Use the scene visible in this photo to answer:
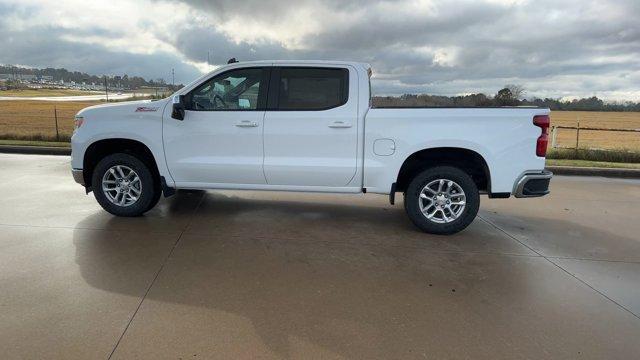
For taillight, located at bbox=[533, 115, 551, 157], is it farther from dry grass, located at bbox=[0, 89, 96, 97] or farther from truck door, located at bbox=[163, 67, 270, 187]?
dry grass, located at bbox=[0, 89, 96, 97]

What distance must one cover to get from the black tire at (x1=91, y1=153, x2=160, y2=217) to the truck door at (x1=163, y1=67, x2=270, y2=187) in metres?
0.38

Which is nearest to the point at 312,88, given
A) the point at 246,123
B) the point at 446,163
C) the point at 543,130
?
the point at 246,123

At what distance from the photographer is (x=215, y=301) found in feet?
11.0

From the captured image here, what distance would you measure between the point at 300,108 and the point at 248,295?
2.45 meters

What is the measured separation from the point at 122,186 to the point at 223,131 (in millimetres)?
1519

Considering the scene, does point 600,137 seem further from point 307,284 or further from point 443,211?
point 307,284

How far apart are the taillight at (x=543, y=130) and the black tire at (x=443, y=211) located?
79cm

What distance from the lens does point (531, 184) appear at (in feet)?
16.1

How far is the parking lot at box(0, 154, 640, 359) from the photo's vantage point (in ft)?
9.35

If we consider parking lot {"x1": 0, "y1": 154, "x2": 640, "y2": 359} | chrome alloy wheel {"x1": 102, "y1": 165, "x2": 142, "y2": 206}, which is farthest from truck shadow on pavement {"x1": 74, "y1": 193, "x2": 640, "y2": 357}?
chrome alloy wheel {"x1": 102, "y1": 165, "x2": 142, "y2": 206}

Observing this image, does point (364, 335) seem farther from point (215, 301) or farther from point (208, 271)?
point (208, 271)

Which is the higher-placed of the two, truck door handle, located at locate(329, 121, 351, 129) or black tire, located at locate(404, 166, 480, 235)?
truck door handle, located at locate(329, 121, 351, 129)

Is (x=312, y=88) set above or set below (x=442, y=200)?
above

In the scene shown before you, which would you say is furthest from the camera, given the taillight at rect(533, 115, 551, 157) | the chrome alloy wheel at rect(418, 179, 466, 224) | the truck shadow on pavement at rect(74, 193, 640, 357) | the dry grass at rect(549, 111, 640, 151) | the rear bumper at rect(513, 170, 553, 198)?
the dry grass at rect(549, 111, 640, 151)
